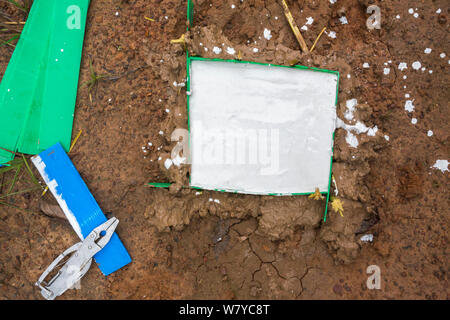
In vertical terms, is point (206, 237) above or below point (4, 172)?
below

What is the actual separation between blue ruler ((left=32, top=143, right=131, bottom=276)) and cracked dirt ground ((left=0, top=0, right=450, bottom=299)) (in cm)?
7

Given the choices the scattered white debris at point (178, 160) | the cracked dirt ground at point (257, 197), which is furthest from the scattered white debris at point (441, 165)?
the scattered white debris at point (178, 160)

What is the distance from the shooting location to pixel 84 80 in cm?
267

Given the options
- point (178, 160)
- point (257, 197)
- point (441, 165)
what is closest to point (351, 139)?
point (441, 165)

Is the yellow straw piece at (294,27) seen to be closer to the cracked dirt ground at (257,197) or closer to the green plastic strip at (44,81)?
the cracked dirt ground at (257,197)

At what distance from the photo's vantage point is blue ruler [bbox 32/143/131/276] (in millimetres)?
2592

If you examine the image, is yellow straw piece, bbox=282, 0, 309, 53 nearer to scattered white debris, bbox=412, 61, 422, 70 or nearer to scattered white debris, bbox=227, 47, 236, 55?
scattered white debris, bbox=227, 47, 236, 55

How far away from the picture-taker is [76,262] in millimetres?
2564

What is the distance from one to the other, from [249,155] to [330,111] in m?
0.75

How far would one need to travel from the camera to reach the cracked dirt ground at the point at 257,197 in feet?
8.61

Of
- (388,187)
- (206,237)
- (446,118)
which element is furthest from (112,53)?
(446,118)

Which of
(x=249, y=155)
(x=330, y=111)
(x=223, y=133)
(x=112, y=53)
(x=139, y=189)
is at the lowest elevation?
(x=139, y=189)

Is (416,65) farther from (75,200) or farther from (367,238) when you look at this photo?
(75,200)

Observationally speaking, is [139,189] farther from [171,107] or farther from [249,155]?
[249,155]
